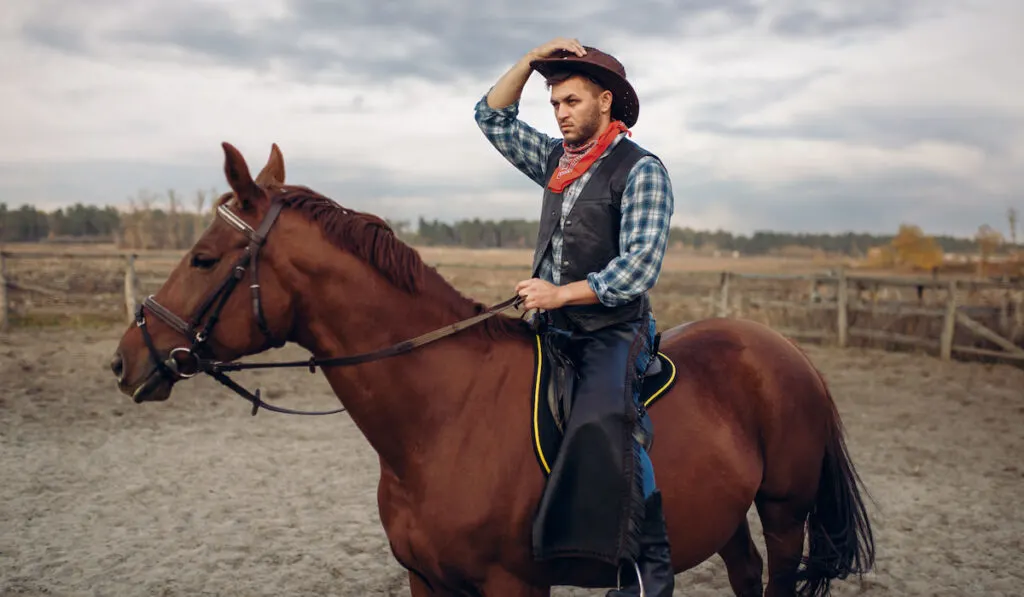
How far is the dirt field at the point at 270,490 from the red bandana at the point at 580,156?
2.72 metres

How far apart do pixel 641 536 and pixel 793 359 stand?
1.25 meters

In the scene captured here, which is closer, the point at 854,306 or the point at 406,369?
the point at 406,369

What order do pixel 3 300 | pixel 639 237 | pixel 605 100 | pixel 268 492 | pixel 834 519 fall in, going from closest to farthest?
pixel 639 237 → pixel 605 100 → pixel 834 519 → pixel 268 492 → pixel 3 300

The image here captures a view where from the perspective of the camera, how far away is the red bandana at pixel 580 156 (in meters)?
2.42

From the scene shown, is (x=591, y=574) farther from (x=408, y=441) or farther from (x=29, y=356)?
(x=29, y=356)

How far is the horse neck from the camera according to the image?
2219mm

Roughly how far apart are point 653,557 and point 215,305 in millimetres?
1679

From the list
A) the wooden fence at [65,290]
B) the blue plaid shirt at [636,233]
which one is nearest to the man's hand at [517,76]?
the blue plaid shirt at [636,233]

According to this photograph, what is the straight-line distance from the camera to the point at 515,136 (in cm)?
284

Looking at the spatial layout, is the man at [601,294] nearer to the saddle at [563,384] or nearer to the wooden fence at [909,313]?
the saddle at [563,384]

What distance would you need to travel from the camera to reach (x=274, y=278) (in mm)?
2158

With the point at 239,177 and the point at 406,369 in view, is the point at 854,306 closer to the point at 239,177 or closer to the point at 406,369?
the point at 406,369

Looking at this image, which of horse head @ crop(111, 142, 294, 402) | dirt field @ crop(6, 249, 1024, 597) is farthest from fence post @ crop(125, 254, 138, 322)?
horse head @ crop(111, 142, 294, 402)

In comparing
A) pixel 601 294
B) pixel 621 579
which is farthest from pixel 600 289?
pixel 621 579
